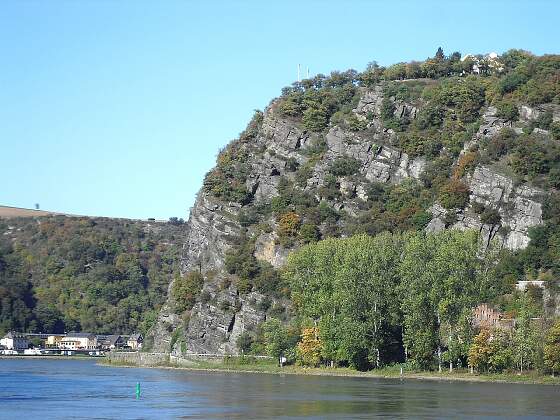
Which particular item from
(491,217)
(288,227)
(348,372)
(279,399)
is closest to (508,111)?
(491,217)

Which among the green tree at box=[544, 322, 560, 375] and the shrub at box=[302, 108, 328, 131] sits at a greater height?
the shrub at box=[302, 108, 328, 131]

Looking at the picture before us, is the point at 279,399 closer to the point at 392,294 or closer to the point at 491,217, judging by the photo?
the point at 392,294

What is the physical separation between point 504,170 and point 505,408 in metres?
79.6

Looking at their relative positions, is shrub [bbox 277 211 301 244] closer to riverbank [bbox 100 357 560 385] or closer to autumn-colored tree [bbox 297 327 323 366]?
riverbank [bbox 100 357 560 385]

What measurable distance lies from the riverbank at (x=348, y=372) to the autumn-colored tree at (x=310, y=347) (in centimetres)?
116

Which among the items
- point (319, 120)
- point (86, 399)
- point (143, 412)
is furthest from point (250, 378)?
point (319, 120)

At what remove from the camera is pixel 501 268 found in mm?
130875

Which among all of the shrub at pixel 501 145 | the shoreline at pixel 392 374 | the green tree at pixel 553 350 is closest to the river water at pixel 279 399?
the shoreline at pixel 392 374

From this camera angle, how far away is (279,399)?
3110 inches

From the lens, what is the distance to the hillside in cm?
13950

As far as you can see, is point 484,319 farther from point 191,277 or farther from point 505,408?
point 191,277

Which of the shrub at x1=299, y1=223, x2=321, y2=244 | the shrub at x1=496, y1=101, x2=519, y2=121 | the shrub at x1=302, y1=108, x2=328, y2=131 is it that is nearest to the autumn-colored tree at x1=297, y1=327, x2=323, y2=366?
the shrub at x1=299, y1=223, x2=321, y2=244

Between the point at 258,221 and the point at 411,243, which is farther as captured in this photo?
the point at 258,221

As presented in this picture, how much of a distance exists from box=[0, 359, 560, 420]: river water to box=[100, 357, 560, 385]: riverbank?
4.54 metres
